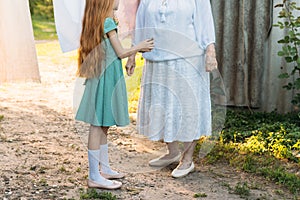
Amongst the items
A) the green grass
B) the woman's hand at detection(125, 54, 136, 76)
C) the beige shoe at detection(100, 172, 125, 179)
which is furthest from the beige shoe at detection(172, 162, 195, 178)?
the green grass

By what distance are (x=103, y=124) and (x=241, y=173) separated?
44.7 inches

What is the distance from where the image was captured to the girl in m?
3.51

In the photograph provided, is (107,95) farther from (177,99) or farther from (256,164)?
(256,164)

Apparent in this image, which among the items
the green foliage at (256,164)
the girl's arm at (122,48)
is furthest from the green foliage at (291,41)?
the girl's arm at (122,48)

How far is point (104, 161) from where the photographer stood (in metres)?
3.83

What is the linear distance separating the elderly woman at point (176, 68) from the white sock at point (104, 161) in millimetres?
339

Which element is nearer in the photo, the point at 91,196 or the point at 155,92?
the point at 91,196

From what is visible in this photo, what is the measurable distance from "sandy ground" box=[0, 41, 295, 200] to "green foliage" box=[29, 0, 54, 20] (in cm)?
1252

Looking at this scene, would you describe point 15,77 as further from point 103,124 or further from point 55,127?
point 55,127

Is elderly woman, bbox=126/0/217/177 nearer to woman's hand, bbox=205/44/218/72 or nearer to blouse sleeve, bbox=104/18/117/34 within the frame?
woman's hand, bbox=205/44/218/72

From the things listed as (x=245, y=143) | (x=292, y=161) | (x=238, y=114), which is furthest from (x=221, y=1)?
(x=292, y=161)

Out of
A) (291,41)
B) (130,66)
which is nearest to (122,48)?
(130,66)

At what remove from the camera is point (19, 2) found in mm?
3619

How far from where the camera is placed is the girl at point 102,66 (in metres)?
3.51
